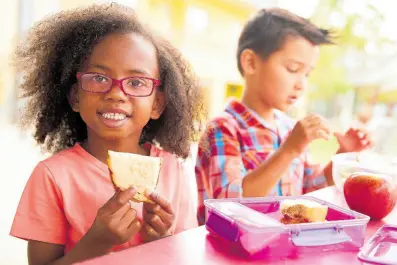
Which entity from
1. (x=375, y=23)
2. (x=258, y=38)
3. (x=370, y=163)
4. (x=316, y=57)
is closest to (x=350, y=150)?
(x=370, y=163)

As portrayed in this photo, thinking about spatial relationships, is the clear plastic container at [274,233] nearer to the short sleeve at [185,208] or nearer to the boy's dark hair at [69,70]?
the short sleeve at [185,208]

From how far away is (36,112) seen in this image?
1.16m

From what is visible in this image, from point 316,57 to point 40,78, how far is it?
92 centimetres

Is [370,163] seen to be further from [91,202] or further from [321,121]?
[91,202]

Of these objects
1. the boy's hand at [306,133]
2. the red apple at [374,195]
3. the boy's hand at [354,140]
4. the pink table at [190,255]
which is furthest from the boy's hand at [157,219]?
the boy's hand at [354,140]

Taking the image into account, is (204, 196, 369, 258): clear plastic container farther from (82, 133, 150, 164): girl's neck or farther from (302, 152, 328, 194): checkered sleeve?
(302, 152, 328, 194): checkered sleeve

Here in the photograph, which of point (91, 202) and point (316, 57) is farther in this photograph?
point (316, 57)

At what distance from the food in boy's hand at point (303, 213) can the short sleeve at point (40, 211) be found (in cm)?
48

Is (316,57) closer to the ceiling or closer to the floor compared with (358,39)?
closer to the floor

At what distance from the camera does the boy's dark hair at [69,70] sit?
1101mm

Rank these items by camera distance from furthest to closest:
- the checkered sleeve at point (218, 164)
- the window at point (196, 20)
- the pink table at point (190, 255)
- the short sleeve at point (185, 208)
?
the window at point (196, 20)
the checkered sleeve at point (218, 164)
the short sleeve at point (185, 208)
the pink table at point (190, 255)

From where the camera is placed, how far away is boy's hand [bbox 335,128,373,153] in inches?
58.6

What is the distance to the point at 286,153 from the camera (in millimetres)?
1346

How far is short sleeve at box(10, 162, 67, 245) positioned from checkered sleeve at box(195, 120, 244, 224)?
57 cm
